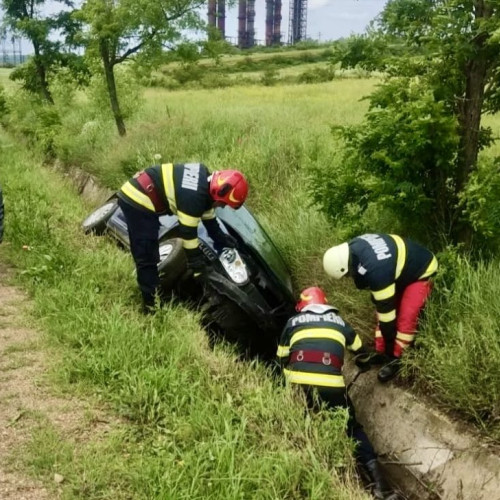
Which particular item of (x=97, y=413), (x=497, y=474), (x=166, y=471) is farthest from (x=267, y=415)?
(x=497, y=474)

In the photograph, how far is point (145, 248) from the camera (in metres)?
5.26

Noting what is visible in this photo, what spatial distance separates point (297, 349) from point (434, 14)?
2.93 m

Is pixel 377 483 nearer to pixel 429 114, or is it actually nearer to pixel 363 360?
pixel 363 360

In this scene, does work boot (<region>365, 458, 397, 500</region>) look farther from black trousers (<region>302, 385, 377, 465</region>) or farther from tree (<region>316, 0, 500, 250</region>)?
tree (<region>316, 0, 500, 250</region>)

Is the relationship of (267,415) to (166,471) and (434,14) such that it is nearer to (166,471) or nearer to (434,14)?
(166,471)

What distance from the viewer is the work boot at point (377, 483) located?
3.81 m

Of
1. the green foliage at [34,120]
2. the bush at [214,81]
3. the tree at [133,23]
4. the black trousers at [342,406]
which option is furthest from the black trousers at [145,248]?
the bush at [214,81]

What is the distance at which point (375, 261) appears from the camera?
14.6 ft

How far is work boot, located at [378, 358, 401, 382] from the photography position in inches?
179

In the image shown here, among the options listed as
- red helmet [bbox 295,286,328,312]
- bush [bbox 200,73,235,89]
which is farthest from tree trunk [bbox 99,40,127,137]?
bush [bbox 200,73,235,89]

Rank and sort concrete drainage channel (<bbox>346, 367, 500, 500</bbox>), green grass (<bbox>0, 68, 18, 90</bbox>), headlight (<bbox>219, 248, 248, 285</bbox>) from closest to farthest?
concrete drainage channel (<bbox>346, 367, 500, 500</bbox>) < headlight (<bbox>219, 248, 248, 285</bbox>) < green grass (<bbox>0, 68, 18, 90</bbox>)

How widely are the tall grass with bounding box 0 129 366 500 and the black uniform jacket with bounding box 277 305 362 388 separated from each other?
25cm

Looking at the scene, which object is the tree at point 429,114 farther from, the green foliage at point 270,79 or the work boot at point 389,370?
the green foliage at point 270,79

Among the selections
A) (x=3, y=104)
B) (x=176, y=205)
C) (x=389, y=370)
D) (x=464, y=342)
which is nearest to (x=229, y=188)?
(x=176, y=205)
